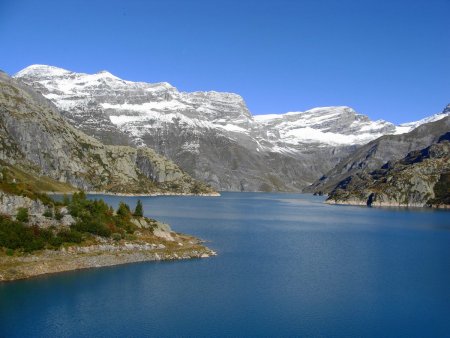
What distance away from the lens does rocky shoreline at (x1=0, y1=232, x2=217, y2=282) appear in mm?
71938

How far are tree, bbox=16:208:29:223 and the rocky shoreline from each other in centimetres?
681

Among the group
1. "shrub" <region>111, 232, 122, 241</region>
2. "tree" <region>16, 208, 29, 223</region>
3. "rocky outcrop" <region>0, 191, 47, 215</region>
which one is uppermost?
"rocky outcrop" <region>0, 191, 47, 215</region>

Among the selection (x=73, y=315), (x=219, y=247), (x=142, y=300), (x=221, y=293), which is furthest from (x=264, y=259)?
(x=73, y=315)

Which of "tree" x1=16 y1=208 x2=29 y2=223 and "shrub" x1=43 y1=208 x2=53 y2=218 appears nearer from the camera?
"tree" x1=16 y1=208 x2=29 y2=223

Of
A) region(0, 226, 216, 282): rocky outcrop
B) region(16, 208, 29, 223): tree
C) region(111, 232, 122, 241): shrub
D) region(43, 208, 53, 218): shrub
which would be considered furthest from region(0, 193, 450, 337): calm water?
region(43, 208, 53, 218): shrub

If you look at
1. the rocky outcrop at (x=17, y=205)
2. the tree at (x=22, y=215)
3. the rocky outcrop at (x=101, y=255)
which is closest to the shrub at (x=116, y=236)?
the rocky outcrop at (x=101, y=255)

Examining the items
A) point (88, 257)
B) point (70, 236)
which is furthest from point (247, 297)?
point (70, 236)

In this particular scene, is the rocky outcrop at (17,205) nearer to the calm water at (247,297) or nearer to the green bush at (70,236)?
the green bush at (70,236)

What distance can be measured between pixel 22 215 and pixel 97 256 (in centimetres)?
1333

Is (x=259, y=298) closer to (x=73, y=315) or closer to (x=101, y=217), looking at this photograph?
(x=73, y=315)

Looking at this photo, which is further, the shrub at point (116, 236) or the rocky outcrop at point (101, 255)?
the shrub at point (116, 236)

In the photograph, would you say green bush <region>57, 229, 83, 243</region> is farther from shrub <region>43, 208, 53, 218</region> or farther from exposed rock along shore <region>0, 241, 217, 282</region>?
shrub <region>43, 208, 53, 218</region>

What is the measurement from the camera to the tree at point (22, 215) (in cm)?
7988

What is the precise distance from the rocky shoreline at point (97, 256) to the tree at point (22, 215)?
22.4 ft
